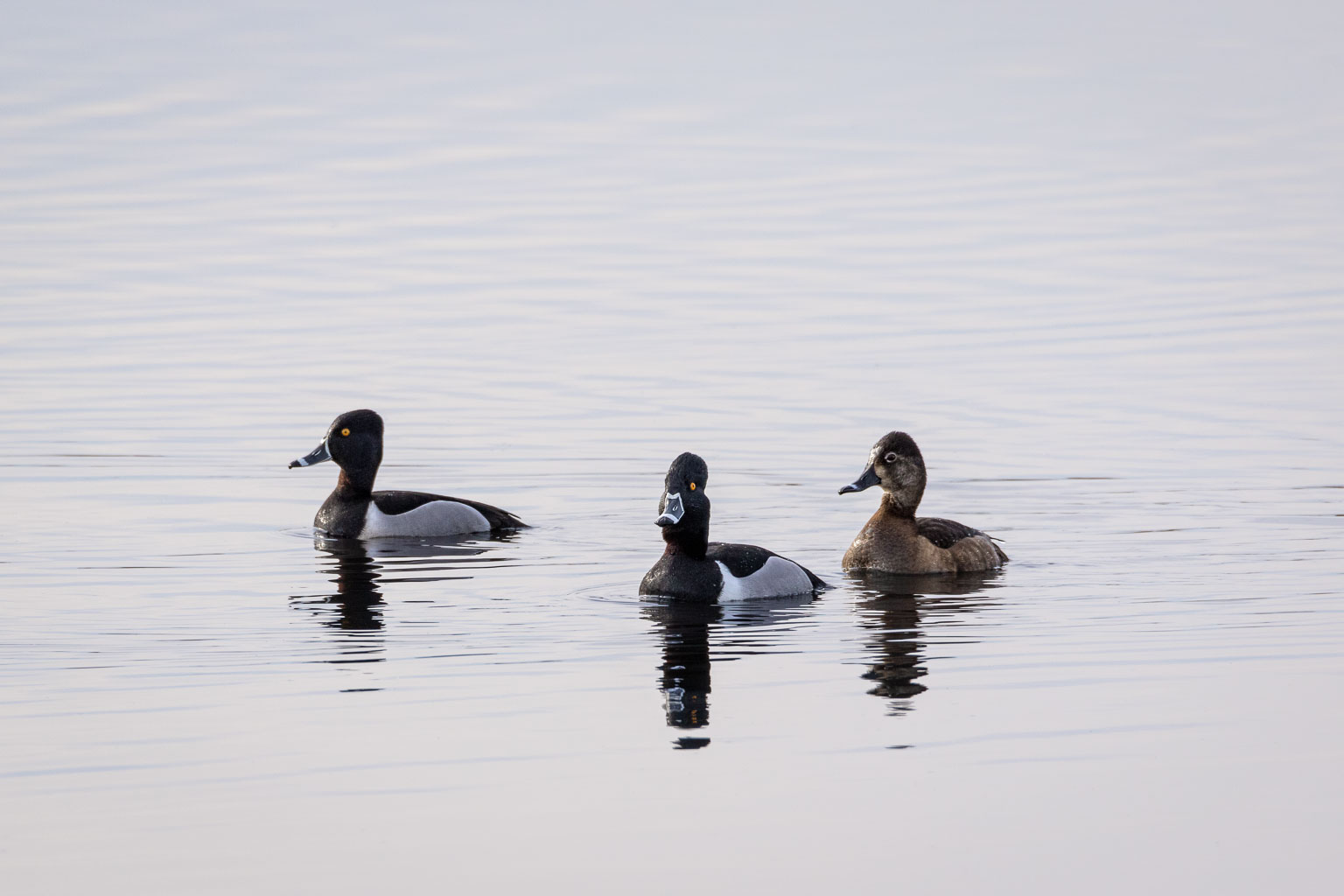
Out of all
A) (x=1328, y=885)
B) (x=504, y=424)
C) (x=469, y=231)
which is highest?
(x=469, y=231)

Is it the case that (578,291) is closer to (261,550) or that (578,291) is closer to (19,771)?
(261,550)

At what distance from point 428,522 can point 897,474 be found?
4.36 meters

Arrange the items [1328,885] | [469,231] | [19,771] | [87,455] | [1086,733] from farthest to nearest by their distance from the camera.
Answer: [469,231]
[87,455]
[1086,733]
[19,771]
[1328,885]

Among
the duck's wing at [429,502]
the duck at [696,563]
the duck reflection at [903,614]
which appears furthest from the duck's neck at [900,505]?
the duck's wing at [429,502]

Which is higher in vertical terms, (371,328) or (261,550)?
(371,328)

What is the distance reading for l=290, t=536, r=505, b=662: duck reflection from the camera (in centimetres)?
1424

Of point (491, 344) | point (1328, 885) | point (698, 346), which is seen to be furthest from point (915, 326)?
point (1328, 885)

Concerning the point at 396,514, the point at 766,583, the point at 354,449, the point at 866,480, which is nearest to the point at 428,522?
the point at 396,514

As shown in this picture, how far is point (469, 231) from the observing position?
47906mm

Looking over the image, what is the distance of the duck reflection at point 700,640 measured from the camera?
39.4 ft

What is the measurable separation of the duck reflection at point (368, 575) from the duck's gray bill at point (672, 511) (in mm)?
2068

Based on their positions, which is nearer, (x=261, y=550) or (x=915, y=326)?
(x=261, y=550)

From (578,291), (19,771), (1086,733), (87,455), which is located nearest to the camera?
(19,771)

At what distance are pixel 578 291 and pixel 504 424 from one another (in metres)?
12.6
